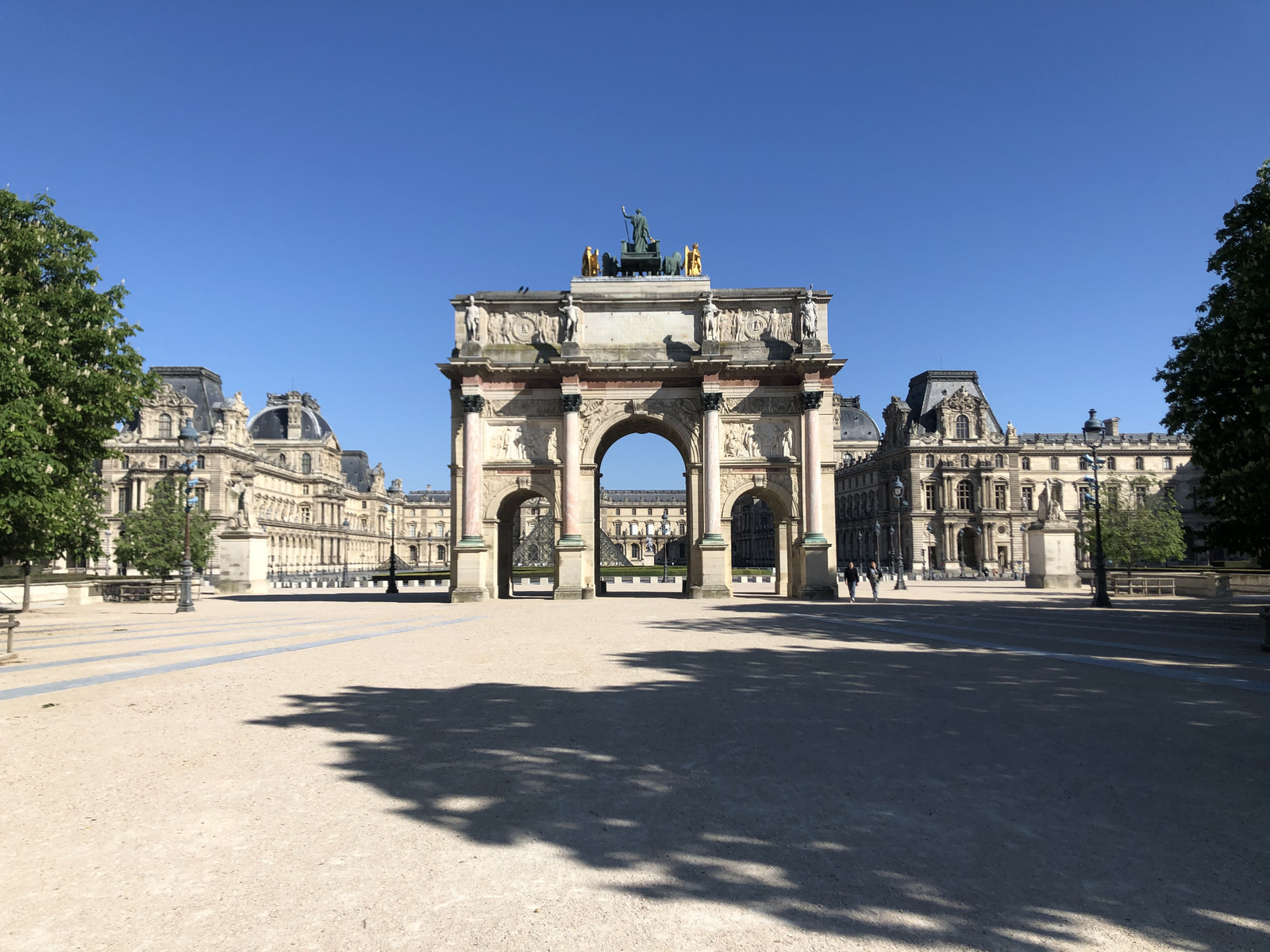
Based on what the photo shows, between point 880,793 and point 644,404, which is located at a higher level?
point 644,404

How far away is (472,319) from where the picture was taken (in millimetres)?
33719

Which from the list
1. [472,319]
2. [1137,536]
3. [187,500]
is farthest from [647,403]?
[1137,536]

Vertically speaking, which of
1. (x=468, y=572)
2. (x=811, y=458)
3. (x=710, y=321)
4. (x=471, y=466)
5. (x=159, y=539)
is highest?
(x=710, y=321)

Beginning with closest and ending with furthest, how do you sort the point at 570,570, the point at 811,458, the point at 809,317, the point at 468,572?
the point at 468,572
the point at 570,570
the point at 811,458
the point at 809,317

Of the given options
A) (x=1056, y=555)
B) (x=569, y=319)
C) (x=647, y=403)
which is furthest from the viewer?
(x=1056, y=555)

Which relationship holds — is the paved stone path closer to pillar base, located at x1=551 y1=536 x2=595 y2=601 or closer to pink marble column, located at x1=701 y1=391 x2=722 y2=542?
pillar base, located at x1=551 y1=536 x2=595 y2=601

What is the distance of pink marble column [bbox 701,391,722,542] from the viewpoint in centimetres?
3303

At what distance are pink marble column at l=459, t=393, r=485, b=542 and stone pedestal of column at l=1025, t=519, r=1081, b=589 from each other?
2964 cm

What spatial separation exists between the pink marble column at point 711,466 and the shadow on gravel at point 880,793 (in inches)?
884

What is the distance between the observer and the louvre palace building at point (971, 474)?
9131 cm

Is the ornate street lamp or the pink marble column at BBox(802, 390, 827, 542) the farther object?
the ornate street lamp

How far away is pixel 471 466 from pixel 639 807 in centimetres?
2863

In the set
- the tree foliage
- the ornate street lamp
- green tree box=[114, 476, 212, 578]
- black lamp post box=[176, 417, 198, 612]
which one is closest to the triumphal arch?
black lamp post box=[176, 417, 198, 612]

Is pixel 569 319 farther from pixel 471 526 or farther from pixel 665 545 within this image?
pixel 665 545
